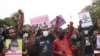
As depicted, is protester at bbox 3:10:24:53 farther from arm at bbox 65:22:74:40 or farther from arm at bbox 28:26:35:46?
arm at bbox 65:22:74:40

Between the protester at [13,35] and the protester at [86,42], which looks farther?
the protester at [86,42]

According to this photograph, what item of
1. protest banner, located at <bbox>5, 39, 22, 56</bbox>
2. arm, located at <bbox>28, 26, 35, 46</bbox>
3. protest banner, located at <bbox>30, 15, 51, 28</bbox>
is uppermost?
protest banner, located at <bbox>30, 15, 51, 28</bbox>

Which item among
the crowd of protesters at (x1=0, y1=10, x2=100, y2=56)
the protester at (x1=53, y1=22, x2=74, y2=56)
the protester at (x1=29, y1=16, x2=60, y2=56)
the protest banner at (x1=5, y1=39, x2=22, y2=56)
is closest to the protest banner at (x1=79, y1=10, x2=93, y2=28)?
the crowd of protesters at (x1=0, y1=10, x2=100, y2=56)

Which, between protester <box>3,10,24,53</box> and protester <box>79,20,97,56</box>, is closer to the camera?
protester <box>3,10,24,53</box>

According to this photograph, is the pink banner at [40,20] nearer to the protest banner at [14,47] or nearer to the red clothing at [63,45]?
the red clothing at [63,45]

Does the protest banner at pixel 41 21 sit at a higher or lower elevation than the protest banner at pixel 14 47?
higher

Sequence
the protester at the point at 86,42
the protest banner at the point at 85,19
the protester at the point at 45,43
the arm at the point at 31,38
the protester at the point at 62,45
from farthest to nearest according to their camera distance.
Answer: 1. the protest banner at the point at 85,19
2. the protester at the point at 86,42
3. the protester at the point at 62,45
4. the protester at the point at 45,43
5. the arm at the point at 31,38

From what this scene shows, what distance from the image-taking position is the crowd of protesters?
1005cm

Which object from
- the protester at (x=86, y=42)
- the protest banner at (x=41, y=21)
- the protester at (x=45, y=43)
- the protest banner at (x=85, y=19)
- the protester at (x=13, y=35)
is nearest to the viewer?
the protester at (x=13, y=35)

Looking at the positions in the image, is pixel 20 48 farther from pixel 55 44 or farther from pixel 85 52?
pixel 85 52

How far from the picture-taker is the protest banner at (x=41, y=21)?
11.8m

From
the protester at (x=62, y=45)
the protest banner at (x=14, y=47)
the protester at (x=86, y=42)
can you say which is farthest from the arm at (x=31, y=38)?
the protester at (x=86, y=42)

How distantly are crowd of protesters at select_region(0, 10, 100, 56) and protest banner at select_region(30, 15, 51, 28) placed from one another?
93mm

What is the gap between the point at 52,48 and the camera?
1139 centimetres
